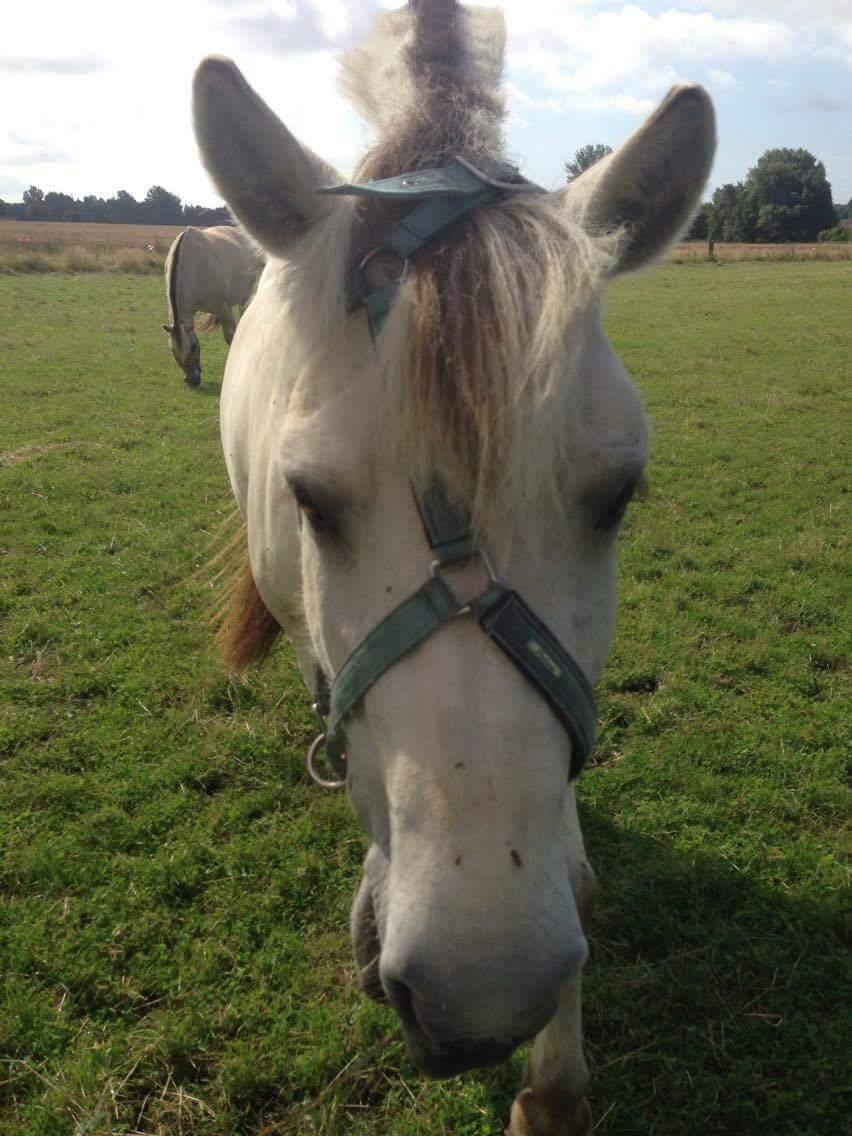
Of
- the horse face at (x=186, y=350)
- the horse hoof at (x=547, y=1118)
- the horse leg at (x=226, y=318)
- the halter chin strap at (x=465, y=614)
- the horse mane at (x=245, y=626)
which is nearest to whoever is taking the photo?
the halter chin strap at (x=465, y=614)

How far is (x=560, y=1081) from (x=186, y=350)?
10826mm

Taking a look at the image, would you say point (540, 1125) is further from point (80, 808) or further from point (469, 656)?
point (80, 808)

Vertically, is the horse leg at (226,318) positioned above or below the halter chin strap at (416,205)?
below

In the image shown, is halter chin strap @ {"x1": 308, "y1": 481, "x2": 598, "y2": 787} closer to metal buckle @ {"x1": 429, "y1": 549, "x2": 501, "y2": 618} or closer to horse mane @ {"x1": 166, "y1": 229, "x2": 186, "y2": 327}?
metal buckle @ {"x1": 429, "y1": 549, "x2": 501, "y2": 618}

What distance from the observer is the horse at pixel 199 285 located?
1140 cm

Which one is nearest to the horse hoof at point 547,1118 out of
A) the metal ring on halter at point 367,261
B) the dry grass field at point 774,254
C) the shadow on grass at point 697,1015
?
the shadow on grass at point 697,1015

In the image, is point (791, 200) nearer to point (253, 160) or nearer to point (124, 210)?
point (124, 210)

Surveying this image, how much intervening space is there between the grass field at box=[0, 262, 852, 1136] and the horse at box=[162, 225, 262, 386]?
5.27 m

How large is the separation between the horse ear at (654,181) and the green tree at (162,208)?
213 ft

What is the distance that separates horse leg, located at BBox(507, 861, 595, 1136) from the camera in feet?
6.86

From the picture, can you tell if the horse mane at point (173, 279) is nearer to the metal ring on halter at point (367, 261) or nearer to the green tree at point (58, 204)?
the metal ring on halter at point (367, 261)

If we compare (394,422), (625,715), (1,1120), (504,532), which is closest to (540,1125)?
(1,1120)

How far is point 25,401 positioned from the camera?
10.1 metres

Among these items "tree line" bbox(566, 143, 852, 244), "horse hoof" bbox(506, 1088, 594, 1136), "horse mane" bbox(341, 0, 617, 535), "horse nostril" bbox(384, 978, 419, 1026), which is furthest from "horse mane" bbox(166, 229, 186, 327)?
"tree line" bbox(566, 143, 852, 244)
